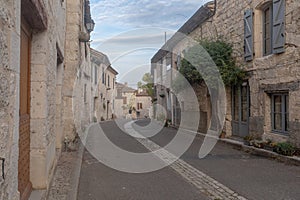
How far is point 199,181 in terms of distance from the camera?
253 inches

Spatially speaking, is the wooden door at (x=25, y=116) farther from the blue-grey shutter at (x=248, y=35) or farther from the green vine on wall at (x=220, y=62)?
the green vine on wall at (x=220, y=62)

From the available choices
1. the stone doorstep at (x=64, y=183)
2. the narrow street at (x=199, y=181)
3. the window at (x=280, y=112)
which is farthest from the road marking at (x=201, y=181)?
the window at (x=280, y=112)

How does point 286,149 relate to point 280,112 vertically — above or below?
below

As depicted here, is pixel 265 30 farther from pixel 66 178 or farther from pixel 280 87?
pixel 66 178

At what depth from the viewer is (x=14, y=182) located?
2.56 m

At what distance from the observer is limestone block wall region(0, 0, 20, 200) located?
218cm

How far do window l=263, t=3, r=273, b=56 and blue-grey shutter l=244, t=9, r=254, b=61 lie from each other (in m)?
0.45

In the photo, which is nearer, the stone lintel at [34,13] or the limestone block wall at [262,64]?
the stone lintel at [34,13]

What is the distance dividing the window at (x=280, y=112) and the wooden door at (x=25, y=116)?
742cm

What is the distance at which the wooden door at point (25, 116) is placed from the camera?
12.9 ft

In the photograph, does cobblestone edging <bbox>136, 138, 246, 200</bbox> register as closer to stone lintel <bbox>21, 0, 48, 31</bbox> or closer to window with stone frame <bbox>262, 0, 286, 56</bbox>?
stone lintel <bbox>21, 0, 48, 31</bbox>

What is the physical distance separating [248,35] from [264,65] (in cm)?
149

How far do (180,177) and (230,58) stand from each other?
6988 mm

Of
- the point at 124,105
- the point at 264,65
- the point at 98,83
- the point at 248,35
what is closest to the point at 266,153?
the point at 264,65
